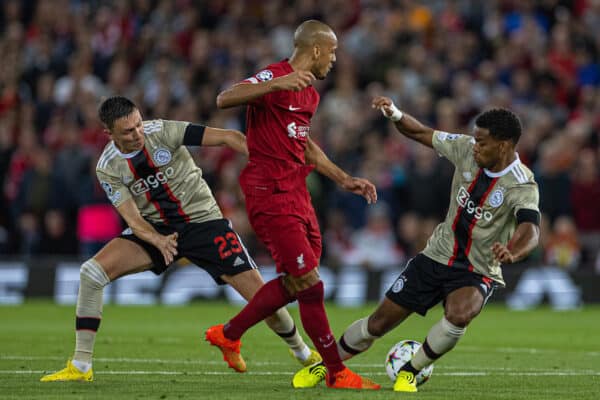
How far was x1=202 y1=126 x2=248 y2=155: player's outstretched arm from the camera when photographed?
9000 mm

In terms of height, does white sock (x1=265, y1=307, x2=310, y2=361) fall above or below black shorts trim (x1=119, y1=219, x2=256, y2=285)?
below

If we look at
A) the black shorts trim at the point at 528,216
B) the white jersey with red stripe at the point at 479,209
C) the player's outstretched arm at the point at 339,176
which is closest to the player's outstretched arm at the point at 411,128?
the white jersey with red stripe at the point at 479,209

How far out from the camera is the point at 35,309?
692 inches

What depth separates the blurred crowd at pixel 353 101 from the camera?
60.1 ft

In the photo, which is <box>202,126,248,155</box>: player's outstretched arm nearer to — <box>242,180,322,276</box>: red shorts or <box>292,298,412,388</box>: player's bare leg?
<box>242,180,322,276</box>: red shorts

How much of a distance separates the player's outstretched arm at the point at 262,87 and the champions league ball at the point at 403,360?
2.12 metres

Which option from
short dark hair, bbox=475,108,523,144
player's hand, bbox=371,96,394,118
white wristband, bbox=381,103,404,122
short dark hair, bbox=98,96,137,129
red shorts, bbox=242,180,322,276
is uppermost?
short dark hair, bbox=475,108,523,144

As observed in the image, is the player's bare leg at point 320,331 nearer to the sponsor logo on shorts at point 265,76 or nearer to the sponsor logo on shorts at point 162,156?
the sponsor logo on shorts at point 265,76

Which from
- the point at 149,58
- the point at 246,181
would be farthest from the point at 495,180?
the point at 149,58

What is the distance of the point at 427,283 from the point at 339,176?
1.04m

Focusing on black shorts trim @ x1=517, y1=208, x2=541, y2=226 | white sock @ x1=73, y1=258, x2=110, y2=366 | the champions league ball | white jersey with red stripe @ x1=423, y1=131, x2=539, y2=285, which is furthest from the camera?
white sock @ x1=73, y1=258, x2=110, y2=366

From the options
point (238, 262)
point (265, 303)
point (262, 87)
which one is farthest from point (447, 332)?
point (262, 87)

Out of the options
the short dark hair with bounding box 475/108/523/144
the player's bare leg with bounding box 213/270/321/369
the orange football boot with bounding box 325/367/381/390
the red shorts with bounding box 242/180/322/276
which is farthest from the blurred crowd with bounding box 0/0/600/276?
the orange football boot with bounding box 325/367/381/390

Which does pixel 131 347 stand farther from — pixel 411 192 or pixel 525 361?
pixel 411 192
